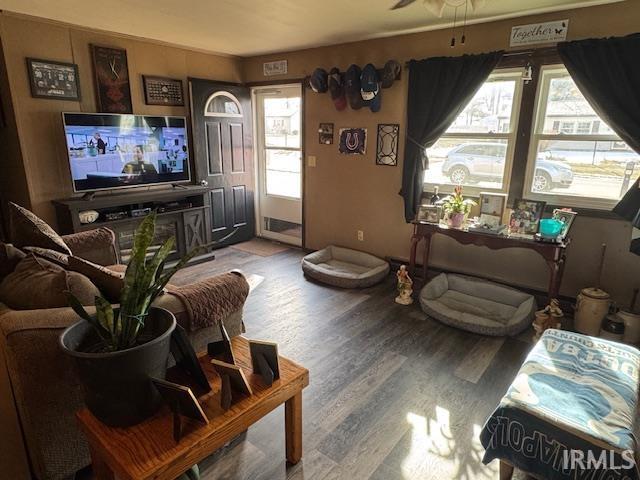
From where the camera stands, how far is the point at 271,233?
5383 millimetres

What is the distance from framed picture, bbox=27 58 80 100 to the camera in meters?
3.33

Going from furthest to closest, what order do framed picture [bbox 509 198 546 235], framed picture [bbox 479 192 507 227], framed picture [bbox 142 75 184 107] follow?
1. framed picture [bbox 142 75 184 107]
2. framed picture [bbox 479 192 507 227]
3. framed picture [bbox 509 198 546 235]

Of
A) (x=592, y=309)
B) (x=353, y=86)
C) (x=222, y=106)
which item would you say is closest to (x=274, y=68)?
(x=222, y=106)

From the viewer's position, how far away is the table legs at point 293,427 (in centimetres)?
163

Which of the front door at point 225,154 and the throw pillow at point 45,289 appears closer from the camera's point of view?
the throw pillow at point 45,289

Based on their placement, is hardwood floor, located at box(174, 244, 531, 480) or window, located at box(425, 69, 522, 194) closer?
hardwood floor, located at box(174, 244, 531, 480)

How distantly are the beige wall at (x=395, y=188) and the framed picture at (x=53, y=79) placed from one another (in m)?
2.08

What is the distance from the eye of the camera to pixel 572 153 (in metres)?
3.09

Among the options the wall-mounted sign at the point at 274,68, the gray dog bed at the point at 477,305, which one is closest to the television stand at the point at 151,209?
the wall-mounted sign at the point at 274,68

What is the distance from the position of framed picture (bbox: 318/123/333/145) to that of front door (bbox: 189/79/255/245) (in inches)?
45.7

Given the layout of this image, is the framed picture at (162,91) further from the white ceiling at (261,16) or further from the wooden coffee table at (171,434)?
the wooden coffee table at (171,434)

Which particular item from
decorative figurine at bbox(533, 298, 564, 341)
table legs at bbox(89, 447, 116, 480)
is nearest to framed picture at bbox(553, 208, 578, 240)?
decorative figurine at bbox(533, 298, 564, 341)

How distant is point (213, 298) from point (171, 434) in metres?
0.68

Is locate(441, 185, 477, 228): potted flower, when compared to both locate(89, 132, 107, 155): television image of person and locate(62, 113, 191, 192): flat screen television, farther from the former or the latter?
locate(89, 132, 107, 155): television image of person
